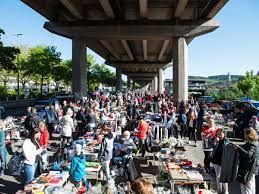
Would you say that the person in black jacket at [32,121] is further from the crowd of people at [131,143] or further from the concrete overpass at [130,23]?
the concrete overpass at [130,23]

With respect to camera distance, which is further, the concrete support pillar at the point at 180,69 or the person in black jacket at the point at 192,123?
the concrete support pillar at the point at 180,69

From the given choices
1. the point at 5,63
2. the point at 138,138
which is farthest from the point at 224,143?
the point at 5,63

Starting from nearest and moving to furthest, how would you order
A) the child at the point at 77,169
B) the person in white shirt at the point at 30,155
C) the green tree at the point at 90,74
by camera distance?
the child at the point at 77,169
the person in white shirt at the point at 30,155
the green tree at the point at 90,74

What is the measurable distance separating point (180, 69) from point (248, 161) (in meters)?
26.8

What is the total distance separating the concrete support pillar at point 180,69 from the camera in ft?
112

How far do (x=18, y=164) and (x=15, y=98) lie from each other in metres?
45.8

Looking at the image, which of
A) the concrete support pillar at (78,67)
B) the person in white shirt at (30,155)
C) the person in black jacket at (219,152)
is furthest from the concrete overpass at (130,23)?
the person in white shirt at (30,155)

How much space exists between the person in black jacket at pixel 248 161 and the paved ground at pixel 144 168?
1.49 meters

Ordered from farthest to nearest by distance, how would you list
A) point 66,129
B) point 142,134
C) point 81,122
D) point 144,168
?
point 81,122, point 66,129, point 142,134, point 144,168

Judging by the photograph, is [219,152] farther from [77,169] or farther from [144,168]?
[144,168]

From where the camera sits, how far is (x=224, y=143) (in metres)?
8.69

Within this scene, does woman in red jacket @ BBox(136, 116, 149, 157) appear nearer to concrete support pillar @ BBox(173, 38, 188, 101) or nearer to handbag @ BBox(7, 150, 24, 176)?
handbag @ BBox(7, 150, 24, 176)

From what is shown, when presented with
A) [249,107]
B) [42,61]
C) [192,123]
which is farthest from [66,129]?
[42,61]

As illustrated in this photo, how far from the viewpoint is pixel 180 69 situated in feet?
112
